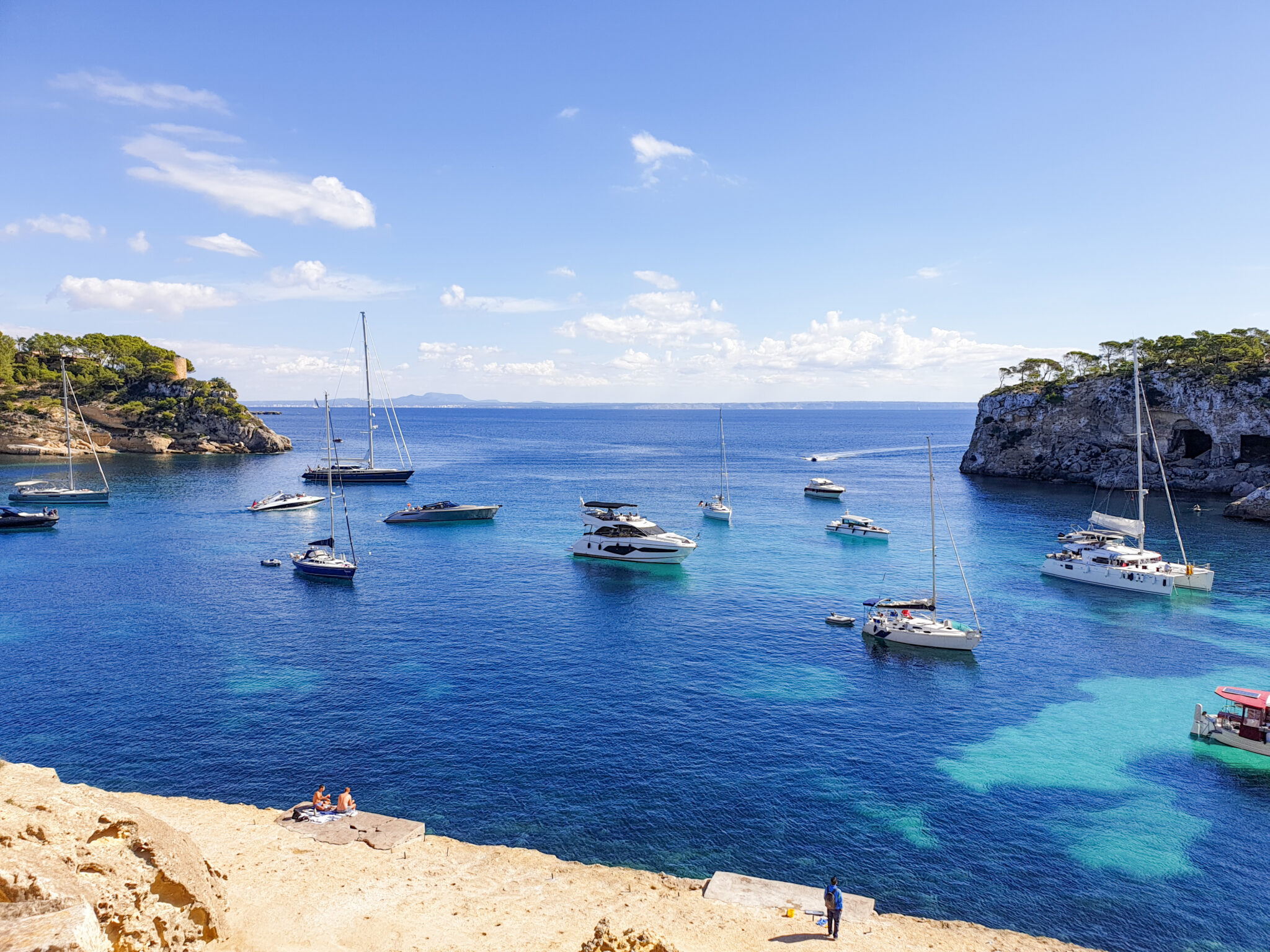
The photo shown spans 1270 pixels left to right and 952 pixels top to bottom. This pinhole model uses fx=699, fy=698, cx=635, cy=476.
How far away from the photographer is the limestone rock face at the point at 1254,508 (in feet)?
292

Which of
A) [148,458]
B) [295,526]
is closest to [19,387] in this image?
[148,458]

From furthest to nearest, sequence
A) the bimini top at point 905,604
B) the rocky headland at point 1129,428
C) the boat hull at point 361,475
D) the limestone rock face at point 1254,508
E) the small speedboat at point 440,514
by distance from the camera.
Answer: the boat hull at point 361,475 → the rocky headland at point 1129,428 → the small speedboat at point 440,514 → the limestone rock face at point 1254,508 → the bimini top at point 905,604

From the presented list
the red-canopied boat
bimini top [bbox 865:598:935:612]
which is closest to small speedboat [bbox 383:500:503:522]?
bimini top [bbox 865:598:935:612]

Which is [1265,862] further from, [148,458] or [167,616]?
[148,458]

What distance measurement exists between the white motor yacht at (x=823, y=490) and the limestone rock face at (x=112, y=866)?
106458mm

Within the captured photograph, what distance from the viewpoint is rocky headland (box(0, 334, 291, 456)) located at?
6078 inches

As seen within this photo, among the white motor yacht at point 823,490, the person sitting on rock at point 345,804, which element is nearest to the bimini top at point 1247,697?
the person sitting on rock at point 345,804

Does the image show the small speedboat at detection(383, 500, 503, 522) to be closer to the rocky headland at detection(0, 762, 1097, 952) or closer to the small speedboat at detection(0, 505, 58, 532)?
the small speedboat at detection(0, 505, 58, 532)

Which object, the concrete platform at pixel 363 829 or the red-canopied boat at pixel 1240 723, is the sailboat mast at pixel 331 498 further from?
the red-canopied boat at pixel 1240 723

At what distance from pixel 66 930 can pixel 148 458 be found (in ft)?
567

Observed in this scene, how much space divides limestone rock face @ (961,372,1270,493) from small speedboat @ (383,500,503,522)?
4062 inches

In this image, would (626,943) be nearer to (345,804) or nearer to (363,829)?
(363,829)

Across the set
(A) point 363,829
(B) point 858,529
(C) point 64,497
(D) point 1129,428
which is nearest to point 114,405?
(C) point 64,497

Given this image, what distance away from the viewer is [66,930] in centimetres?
1201
